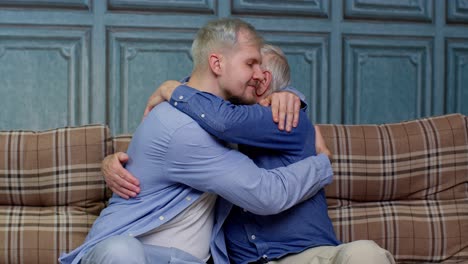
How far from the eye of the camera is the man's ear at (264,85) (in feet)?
7.24

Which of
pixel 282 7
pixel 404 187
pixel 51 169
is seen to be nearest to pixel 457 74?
pixel 282 7

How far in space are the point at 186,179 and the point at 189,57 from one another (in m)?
1.26

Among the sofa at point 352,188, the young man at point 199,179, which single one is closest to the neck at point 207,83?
the young man at point 199,179

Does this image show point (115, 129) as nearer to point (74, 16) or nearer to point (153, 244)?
point (74, 16)

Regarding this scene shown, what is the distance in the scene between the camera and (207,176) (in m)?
1.99

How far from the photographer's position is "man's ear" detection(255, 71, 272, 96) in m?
2.21

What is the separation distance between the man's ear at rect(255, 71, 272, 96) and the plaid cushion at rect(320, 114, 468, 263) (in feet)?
1.43

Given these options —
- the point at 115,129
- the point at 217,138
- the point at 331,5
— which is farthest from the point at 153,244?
the point at 331,5

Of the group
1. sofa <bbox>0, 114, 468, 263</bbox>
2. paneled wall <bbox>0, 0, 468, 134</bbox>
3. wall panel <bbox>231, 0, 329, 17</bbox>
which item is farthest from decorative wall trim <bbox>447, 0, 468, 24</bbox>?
sofa <bbox>0, 114, 468, 263</bbox>

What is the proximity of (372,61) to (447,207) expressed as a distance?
3.19ft

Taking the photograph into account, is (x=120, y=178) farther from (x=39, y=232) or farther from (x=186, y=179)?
(x=39, y=232)

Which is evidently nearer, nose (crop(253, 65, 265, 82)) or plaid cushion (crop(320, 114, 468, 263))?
nose (crop(253, 65, 265, 82))

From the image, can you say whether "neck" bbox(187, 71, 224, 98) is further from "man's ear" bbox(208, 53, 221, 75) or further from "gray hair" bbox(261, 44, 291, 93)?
"gray hair" bbox(261, 44, 291, 93)

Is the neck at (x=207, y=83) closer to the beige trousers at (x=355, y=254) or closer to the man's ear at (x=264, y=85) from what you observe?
the man's ear at (x=264, y=85)
